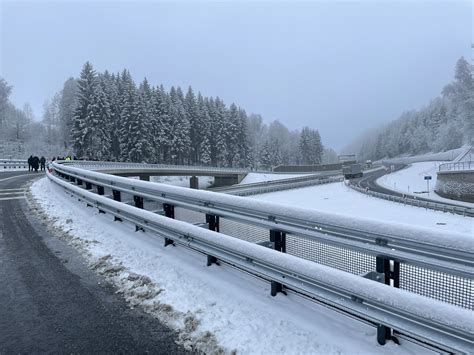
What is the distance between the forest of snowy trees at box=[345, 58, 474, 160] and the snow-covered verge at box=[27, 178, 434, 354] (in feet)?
239

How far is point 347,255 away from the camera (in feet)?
11.6

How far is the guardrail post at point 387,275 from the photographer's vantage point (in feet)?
9.48

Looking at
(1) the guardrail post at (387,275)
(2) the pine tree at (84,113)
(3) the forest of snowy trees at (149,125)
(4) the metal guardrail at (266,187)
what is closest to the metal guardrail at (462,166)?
(4) the metal guardrail at (266,187)

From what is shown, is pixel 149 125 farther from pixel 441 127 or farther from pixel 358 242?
pixel 441 127

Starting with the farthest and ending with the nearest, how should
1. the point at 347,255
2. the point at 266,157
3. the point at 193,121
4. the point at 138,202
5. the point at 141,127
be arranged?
the point at 266,157, the point at 193,121, the point at 141,127, the point at 138,202, the point at 347,255

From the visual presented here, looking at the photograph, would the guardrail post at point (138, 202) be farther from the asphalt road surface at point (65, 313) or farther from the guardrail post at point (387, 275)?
the guardrail post at point (387, 275)

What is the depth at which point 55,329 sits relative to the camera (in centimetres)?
359

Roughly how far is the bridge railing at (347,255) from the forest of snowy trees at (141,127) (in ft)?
182

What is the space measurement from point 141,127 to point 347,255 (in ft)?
200

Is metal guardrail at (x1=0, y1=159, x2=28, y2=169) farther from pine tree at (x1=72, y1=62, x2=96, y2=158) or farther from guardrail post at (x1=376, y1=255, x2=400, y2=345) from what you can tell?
guardrail post at (x1=376, y1=255, x2=400, y2=345)

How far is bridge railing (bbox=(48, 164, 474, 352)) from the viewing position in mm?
2451

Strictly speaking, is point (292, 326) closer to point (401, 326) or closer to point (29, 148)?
point (401, 326)

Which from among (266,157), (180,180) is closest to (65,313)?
(180,180)

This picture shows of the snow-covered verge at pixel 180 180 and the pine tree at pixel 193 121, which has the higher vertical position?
the pine tree at pixel 193 121
